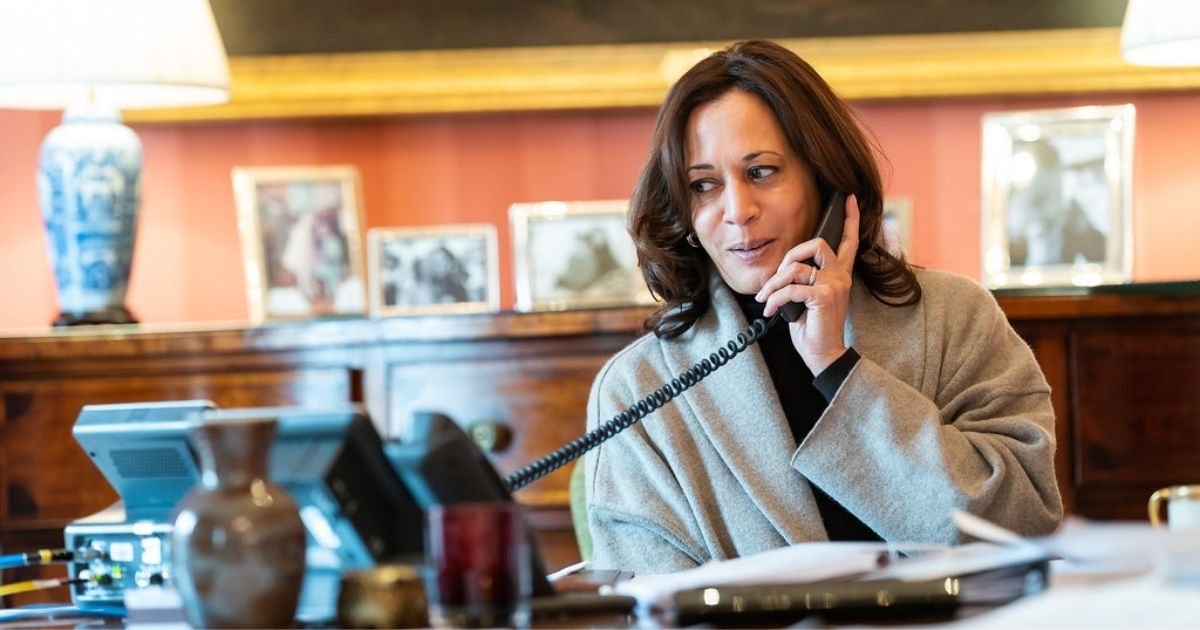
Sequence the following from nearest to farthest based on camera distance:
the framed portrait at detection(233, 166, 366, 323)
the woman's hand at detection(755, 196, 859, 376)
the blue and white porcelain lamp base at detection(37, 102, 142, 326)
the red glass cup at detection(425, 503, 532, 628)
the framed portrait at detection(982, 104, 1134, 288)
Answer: the red glass cup at detection(425, 503, 532, 628) → the woman's hand at detection(755, 196, 859, 376) → the blue and white porcelain lamp base at detection(37, 102, 142, 326) → the framed portrait at detection(982, 104, 1134, 288) → the framed portrait at detection(233, 166, 366, 323)

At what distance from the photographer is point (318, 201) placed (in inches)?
127

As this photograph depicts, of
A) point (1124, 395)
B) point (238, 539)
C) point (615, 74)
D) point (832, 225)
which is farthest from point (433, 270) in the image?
point (238, 539)

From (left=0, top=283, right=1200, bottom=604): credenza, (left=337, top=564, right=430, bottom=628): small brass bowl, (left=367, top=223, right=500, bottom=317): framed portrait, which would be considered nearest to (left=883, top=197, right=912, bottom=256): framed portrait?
(left=0, top=283, right=1200, bottom=604): credenza

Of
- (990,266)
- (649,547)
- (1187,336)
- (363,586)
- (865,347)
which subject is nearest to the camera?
(363,586)

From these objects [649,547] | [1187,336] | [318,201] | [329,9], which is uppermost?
[329,9]

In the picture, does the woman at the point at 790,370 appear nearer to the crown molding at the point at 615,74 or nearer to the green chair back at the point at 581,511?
the green chair back at the point at 581,511

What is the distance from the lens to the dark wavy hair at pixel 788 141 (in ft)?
7.06

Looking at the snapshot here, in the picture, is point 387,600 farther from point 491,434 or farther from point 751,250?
point 491,434

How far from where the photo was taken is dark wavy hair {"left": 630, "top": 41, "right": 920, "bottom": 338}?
2152 mm

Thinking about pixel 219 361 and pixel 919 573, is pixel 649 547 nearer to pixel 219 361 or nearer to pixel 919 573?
pixel 919 573

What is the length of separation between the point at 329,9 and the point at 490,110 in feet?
1.32

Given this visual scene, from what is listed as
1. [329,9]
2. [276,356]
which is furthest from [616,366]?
[329,9]

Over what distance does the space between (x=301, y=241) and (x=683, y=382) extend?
1.29 m

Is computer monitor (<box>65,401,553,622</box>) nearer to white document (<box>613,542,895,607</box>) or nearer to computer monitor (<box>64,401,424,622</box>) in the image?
computer monitor (<box>64,401,424,622</box>)
